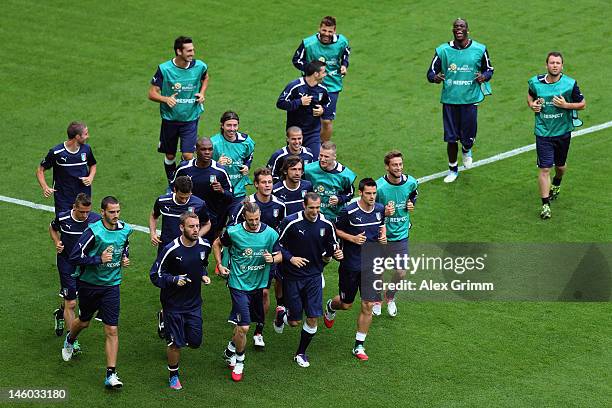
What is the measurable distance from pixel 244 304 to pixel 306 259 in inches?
35.0

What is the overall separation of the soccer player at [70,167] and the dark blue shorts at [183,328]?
303 centimetres

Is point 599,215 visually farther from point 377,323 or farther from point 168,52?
point 168,52

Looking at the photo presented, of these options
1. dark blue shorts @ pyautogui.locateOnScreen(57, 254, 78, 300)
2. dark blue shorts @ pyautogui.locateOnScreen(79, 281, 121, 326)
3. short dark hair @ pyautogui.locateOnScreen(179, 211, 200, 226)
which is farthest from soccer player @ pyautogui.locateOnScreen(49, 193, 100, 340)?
short dark hair @ pyautogui.locateOnScreen(179, 211, 200, 226)

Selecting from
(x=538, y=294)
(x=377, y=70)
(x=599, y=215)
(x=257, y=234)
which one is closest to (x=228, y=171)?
(x=257, y=234)

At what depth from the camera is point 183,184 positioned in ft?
49.9

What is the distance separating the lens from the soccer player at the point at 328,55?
67.3 ft

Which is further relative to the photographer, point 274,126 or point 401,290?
point 274,126

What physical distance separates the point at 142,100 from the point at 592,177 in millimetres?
8291

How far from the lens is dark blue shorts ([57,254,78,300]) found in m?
15.3

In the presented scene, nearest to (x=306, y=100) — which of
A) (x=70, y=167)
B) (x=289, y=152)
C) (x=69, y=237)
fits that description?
(x=289, y=152)

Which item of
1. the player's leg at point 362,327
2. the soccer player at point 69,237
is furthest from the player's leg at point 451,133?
the soccer player at point 69,237

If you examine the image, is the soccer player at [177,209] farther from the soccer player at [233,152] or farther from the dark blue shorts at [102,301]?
the soccer player at [233,152]

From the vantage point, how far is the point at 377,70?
2461cm

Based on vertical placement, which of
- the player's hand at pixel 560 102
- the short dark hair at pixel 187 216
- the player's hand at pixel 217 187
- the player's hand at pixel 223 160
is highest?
the player's hand at pixel 560 102
